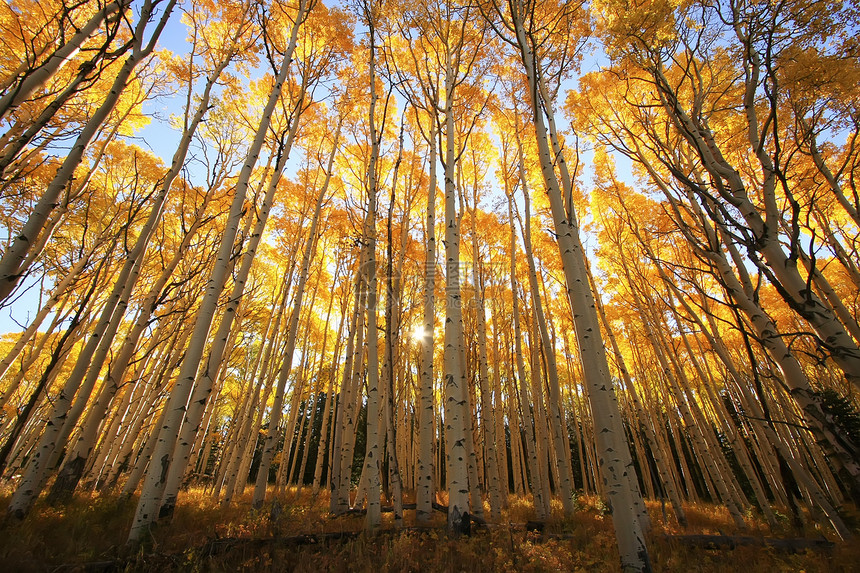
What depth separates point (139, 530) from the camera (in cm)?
292

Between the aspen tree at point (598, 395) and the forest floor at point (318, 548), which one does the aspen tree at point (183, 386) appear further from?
the aspen tree at point (598, 395)

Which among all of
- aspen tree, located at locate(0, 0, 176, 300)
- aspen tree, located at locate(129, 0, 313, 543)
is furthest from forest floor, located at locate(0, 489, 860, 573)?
aspen tree, located at locate(0, 0, 176, 300)

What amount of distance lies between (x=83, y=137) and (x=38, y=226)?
85cm

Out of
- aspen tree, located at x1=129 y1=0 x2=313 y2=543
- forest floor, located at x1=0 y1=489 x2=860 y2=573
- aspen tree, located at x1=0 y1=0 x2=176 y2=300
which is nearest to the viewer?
aspen tree, located at x1=0 y1=0 x2=176 y2=300

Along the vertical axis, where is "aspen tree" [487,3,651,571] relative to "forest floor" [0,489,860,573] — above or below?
above

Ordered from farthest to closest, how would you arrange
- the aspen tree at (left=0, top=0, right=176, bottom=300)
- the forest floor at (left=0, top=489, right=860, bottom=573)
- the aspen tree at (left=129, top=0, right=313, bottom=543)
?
the aspen tree at (left=129, top=0, right=313, bottom=543), the forest floor at (left=0, top=489, right=860, bottom=573), the aspen tree at (left=0, top=0, right=176, bottom=300)

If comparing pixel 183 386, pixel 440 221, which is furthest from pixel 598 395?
pixel 440 221

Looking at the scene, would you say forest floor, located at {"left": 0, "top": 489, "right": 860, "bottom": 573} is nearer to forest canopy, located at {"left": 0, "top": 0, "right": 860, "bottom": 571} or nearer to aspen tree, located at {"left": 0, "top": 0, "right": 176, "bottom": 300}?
forest canopy, located at {"left": 0, "top": 0, "right": 860, "bottom": 571}

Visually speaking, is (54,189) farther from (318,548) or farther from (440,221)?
(440,221)

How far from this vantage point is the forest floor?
9.05 ft

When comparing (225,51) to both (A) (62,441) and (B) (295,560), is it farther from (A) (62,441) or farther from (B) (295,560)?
(B) (295,560)

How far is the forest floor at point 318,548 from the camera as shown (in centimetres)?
276

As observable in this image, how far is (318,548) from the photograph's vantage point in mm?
3607

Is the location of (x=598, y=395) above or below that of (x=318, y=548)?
above
